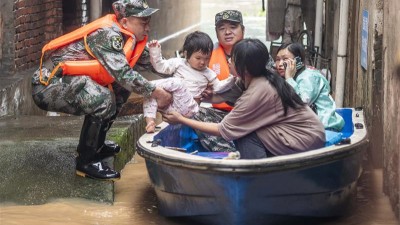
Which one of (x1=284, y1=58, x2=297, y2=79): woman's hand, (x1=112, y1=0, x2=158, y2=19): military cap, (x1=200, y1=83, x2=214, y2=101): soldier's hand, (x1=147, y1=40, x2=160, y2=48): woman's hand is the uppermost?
(x1=112, y1=0, x2=158, y2=19): military cap

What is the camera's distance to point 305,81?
27.8ft

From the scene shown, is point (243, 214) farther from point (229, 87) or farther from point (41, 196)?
point (41, 196)

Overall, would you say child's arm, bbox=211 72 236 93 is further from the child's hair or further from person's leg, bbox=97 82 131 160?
person's leg, bbox=97 82 131 160

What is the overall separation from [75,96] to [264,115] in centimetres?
182

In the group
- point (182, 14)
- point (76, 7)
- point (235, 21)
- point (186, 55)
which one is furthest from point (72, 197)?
point (182, 14)

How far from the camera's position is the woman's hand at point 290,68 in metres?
8.34

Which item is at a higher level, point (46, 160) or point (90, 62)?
point (90, 62)

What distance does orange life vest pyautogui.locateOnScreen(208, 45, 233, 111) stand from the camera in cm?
901

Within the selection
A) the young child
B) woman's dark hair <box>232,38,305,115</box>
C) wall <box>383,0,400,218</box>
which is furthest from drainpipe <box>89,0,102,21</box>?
woman's dark hair <box>232,38,305,115</box>

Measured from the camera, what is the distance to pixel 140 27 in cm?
843

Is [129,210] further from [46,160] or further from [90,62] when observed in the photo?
[90,62]

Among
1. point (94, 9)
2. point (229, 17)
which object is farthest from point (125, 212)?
point (94, 9)

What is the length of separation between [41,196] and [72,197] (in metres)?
0.27

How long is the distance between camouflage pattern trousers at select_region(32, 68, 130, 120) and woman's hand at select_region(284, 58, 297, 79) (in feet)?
5.08
